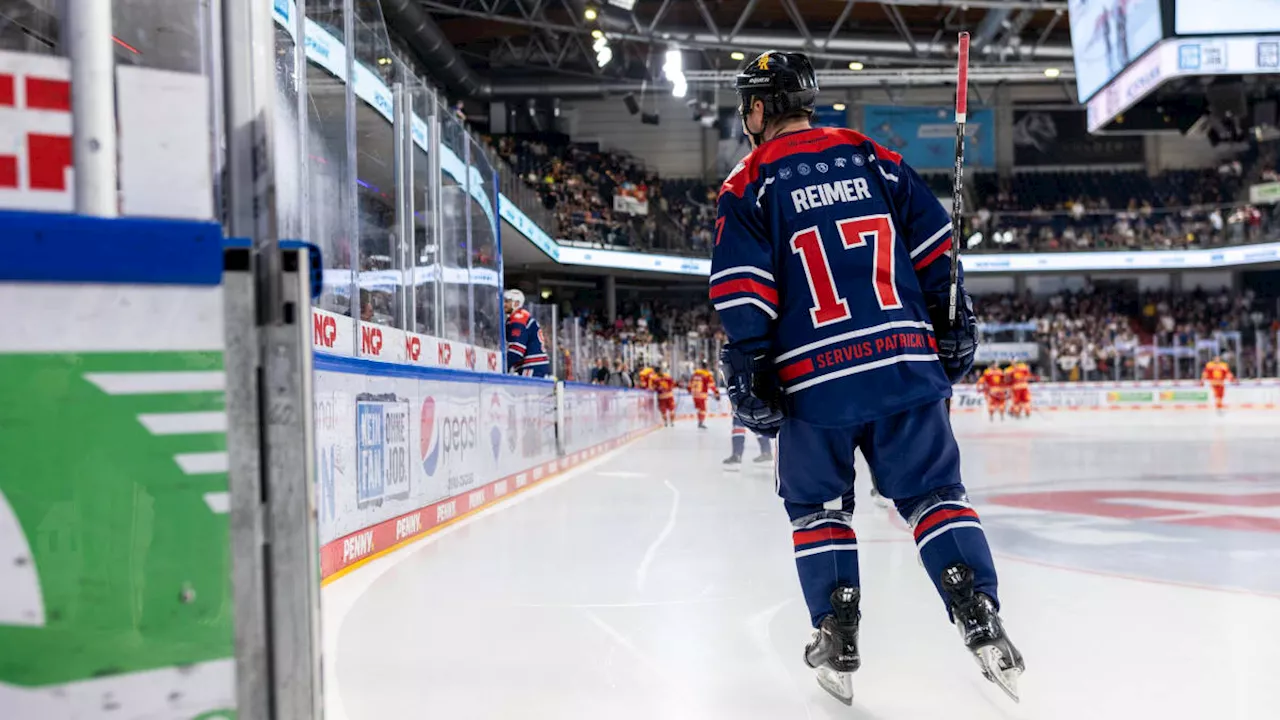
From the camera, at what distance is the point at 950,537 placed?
2.10m

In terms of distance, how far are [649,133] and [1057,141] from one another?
13.4 m

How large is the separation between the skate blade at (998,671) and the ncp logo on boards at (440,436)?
3.45m

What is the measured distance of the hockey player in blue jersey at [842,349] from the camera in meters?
2.12

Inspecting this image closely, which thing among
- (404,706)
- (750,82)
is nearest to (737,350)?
(750,82)

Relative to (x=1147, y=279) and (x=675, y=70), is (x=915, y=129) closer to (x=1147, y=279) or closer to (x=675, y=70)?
(x=1147, y=279)

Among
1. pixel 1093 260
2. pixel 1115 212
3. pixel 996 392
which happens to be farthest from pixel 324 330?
pixel 1115 212

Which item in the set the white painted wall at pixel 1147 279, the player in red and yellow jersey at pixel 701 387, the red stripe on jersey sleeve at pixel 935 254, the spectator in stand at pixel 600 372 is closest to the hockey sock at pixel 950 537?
the red stripe on jersey sleeve at pixel 935 254

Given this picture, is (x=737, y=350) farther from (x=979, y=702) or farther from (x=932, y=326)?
(x=979, y=702)

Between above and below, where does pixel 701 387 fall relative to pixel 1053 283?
below

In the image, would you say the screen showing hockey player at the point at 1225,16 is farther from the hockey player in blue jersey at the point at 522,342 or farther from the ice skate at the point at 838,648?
the ice skate at the point at 838,648

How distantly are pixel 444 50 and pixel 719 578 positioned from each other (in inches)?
821

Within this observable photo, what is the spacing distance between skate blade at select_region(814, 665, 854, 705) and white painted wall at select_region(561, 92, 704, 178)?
2961 centimetres

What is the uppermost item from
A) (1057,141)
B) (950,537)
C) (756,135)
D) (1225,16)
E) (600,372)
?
(1057,141)

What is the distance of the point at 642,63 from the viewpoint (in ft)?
82.3
